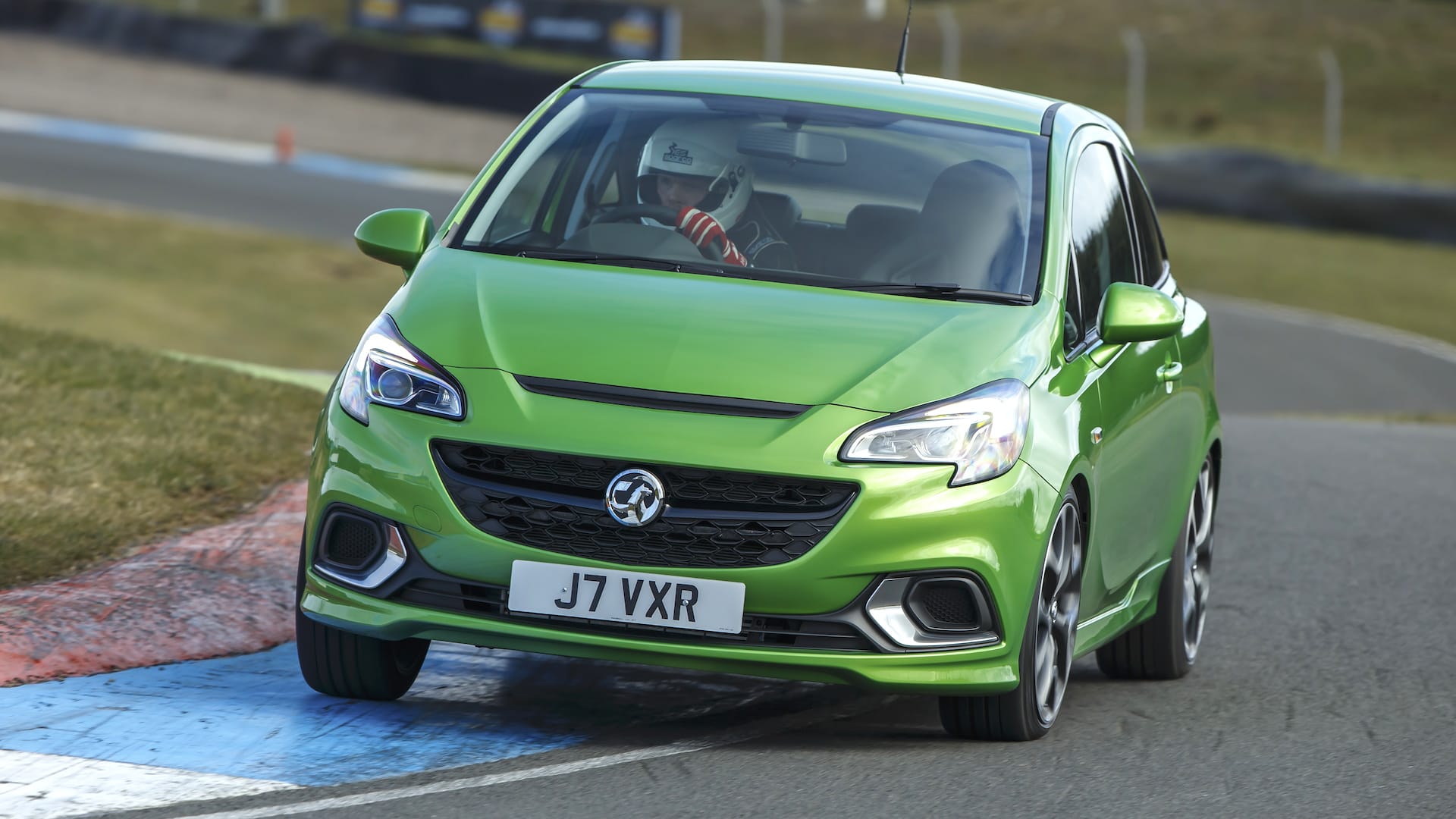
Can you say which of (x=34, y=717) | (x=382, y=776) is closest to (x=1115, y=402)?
(x=382, y=776)

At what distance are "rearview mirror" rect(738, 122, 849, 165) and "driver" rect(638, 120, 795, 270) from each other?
4 centimetres

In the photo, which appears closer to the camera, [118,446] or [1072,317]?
[1072,317]

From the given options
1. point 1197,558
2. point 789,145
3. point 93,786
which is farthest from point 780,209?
point 93,786

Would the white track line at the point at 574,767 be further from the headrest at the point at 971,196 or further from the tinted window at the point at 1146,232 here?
the tinted window at the point at 1146,232

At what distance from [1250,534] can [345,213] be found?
17.2m

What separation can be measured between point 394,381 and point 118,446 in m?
3.48

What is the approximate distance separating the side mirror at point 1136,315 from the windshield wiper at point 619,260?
106 centimetres

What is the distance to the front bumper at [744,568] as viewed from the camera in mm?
5348

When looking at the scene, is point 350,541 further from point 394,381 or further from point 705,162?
point 705,162

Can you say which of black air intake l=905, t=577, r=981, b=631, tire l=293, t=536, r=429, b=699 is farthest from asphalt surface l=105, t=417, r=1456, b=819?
tire l=293, t=536, r=429, b=699

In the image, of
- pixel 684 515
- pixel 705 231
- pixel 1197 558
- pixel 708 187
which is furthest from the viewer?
pixel 1197 558

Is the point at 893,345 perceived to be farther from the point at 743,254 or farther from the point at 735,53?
the point at 735,53

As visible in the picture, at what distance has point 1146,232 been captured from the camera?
7715mm

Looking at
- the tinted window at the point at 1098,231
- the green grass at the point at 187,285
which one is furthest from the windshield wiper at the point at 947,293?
the green grass at the point at 187,285
